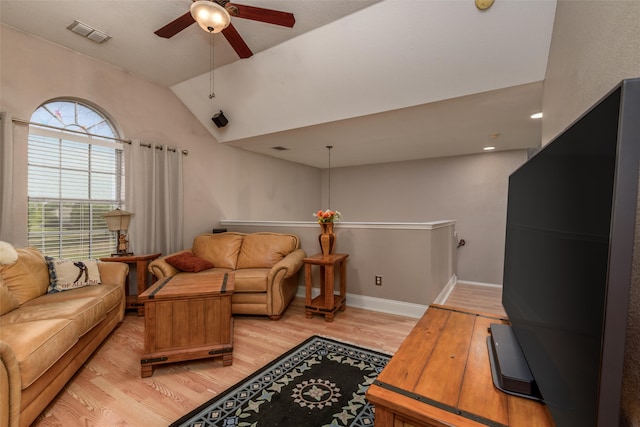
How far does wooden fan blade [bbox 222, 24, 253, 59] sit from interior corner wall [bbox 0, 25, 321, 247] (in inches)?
80.7

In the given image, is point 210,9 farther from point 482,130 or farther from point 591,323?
point 482,130

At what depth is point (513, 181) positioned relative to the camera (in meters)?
1.34

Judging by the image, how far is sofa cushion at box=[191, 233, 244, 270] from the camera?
11.6 ft

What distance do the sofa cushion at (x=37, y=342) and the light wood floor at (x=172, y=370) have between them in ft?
1.15

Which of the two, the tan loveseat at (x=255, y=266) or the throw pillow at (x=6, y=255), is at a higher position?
the throw pillow at (x=6, y=255)

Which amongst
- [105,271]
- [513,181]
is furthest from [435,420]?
[105,271]

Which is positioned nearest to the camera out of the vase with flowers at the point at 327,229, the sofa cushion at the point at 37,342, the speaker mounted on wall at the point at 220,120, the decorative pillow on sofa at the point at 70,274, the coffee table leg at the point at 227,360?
the sofa cushion at the point at 37,342

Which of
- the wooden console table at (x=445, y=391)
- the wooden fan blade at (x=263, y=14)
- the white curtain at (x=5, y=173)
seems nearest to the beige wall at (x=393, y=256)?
the wooden console table at (x=445, y=391)

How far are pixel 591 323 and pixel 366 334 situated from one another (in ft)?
7.63

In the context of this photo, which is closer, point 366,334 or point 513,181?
point 513,181

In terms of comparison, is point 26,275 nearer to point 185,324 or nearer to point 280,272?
point 185,324

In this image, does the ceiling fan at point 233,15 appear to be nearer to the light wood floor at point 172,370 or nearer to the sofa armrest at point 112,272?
the sofa armrest at point 112,272

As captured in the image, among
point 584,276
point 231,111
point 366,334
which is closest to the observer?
point 584,276

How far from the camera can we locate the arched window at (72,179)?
111 inches
